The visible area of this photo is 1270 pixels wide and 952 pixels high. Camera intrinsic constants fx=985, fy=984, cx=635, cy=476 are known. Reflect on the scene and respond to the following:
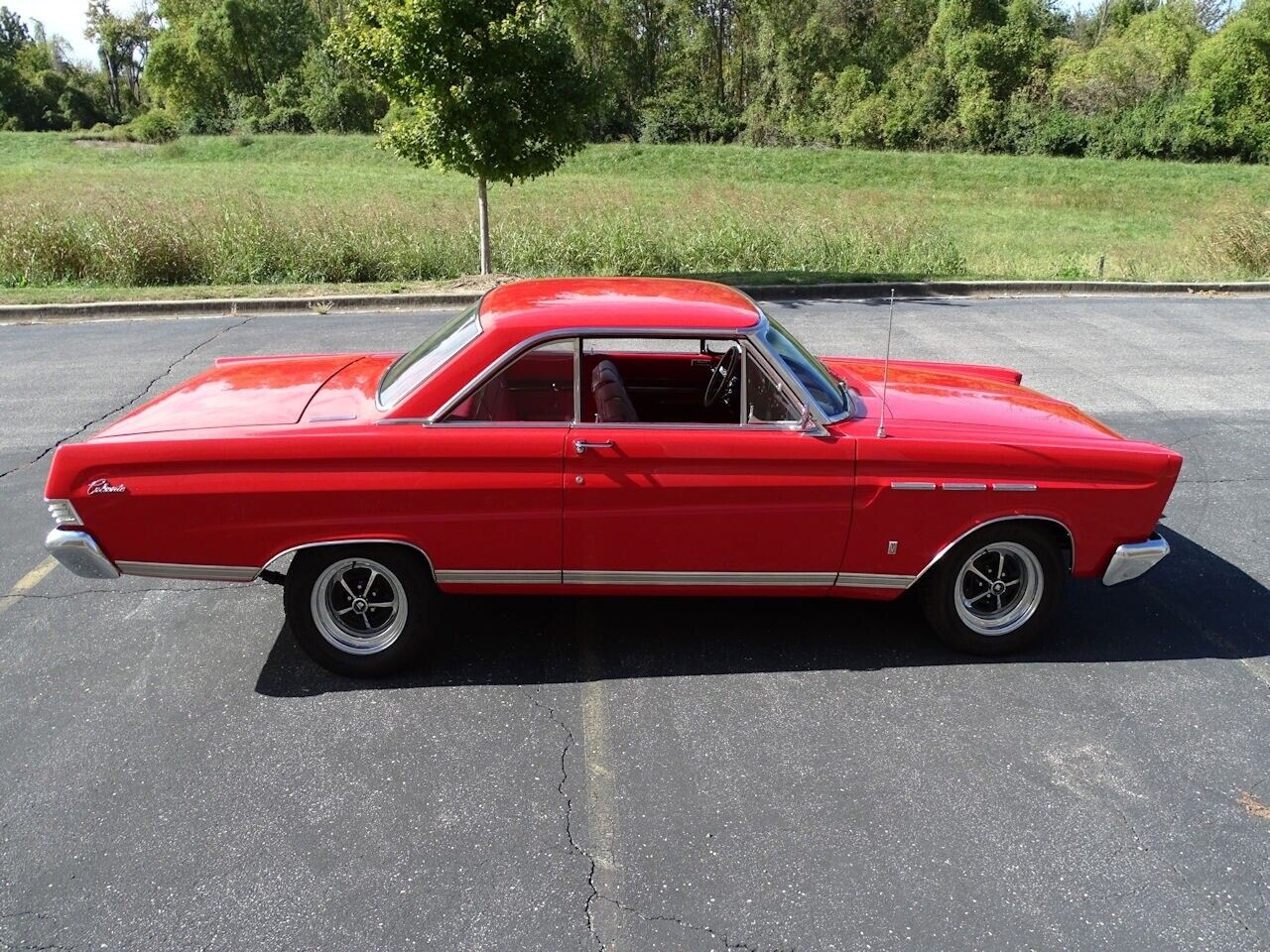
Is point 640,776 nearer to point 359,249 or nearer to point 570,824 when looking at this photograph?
point 570,824

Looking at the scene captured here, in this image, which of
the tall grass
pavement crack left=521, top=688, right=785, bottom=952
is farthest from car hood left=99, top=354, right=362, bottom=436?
the tall grass

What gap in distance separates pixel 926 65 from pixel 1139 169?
69.2 ft

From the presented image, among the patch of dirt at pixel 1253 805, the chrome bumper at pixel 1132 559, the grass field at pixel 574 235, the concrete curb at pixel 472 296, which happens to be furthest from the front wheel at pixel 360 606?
the grass field at pixel 574 235

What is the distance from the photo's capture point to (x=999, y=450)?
407cm

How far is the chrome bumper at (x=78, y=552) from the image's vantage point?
12.8 feet

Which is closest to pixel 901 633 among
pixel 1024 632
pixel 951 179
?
pixel 1024 632

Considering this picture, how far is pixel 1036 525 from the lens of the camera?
4.22 metres

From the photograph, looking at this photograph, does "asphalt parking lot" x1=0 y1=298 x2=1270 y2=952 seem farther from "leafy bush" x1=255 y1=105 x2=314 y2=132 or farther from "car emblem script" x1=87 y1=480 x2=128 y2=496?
"leafy bush" x1=255 y1=105 x2=314 y2=132

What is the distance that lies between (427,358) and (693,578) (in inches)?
59.3

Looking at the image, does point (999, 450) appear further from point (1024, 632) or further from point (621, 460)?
point (621, 460)

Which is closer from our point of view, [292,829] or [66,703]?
[292,829]

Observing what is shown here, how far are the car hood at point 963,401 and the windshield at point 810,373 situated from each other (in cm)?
19

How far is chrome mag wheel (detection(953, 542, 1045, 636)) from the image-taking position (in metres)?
4.30

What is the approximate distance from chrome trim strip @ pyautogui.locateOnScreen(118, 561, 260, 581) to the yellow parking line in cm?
127
